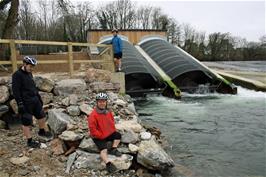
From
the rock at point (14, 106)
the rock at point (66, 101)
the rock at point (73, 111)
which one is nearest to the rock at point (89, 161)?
the rock at point (73, 111)

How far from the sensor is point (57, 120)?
6199 millimetres

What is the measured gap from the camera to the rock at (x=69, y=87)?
7.98m

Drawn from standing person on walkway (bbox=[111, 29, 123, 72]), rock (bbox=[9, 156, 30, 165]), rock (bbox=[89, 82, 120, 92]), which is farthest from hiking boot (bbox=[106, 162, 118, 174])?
standing person on walkway (bbox=[111, 29, 123, 72])

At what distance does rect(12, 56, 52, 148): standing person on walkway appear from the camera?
552 cm

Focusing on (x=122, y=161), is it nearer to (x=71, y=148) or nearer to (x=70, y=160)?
(x=70, y=160)


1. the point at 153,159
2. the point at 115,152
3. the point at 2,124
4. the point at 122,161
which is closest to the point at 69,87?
the point at 2,124

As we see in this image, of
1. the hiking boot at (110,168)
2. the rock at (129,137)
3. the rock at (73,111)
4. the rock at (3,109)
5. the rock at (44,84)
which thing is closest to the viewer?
the hiking boot at (110,168)

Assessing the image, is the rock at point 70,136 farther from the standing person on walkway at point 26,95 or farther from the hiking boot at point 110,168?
the hiking boot at point 110,168

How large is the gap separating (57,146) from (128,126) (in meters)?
1.52

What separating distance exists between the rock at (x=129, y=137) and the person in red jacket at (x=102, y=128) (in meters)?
0.28

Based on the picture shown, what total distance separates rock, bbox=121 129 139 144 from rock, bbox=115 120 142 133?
0.71 ft

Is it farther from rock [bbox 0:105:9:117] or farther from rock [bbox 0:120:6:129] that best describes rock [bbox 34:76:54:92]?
rock [bbox 0:120:6:129]

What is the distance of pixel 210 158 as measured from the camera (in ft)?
22.5

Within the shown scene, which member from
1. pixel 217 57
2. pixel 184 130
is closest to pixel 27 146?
pixel 184 130
